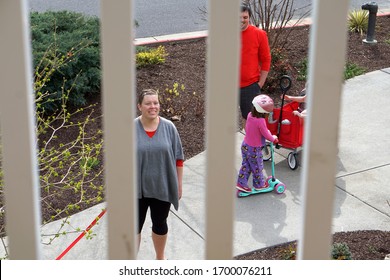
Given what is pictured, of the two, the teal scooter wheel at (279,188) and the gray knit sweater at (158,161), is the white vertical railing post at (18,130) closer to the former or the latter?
the gray knit sweater at (158,161)

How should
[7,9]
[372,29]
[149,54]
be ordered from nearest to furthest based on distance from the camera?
1. [7,9]
2. [149,54]
3. [372,29]

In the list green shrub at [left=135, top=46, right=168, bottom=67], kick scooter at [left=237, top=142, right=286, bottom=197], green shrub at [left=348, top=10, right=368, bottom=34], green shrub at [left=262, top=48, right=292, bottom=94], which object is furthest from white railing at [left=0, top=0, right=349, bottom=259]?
green shrub at [left=348, top=10, right=368, bottom=34]

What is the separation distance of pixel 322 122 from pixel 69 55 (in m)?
7.01

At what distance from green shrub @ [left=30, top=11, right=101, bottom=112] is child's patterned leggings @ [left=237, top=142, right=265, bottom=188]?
87.1 inches

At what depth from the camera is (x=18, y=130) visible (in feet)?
3.90

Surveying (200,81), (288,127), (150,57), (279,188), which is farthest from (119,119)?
(150,57)

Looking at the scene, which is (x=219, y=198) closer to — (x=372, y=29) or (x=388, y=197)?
(x=388, y=197)

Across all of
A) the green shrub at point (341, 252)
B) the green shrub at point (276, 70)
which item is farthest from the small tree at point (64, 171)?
the green shrub at point (276, 70)

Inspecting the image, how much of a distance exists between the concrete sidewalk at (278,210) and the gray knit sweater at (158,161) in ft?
0.88

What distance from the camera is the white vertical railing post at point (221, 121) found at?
3.73 feet

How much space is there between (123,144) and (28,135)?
150 mm

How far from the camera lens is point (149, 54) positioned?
396 inches

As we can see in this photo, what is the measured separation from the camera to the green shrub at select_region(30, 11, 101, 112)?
827 centimetres
